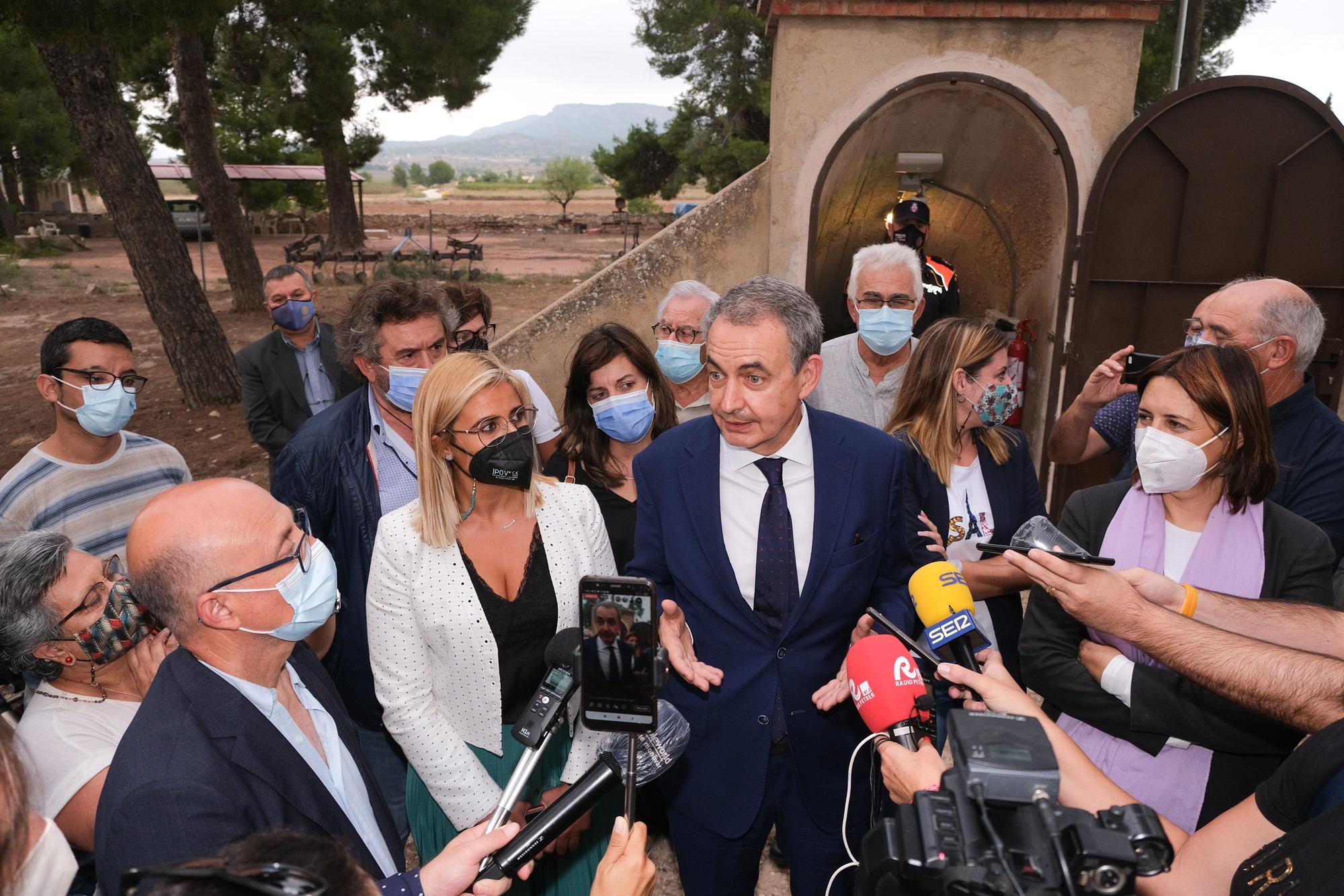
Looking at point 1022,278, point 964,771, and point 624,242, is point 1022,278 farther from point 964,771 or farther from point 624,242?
point 624,242

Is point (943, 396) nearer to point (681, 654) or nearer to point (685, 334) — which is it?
point (685, 334)

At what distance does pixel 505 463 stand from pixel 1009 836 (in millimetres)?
1749

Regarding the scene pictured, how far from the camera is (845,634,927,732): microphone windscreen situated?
75.0 inches

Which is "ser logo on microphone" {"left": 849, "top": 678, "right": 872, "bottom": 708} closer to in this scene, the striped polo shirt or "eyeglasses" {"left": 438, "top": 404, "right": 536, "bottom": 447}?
"eyeglasses" {"left": 438, "top": 404, "right": 536, "bottom": 447}

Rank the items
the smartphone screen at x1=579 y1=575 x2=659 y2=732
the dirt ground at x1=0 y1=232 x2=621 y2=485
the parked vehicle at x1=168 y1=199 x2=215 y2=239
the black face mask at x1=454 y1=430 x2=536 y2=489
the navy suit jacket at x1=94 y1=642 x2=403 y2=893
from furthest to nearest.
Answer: the parked vehicle at x1=168 y1=199 x2=215 y2=239, the dirt ground at x1=0 y1=232 x2=621 y2=485, the black face mask at x1=454 y1=430 x2=536 y2=489, the smartphone screen at x1=579 y1=575 x2=659 y2=732, the navy suit jacket at x1=94 y1=642 x2=403 y2=893

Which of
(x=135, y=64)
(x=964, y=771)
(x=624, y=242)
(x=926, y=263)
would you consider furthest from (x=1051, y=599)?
(x=624, y=242)

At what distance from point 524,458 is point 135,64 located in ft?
57.8

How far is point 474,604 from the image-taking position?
8.27ft

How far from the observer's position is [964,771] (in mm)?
1406

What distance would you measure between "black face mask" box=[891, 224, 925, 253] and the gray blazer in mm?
4115

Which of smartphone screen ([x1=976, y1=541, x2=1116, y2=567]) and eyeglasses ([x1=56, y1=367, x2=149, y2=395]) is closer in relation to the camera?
smartphone screen ([x1=976, y1=541, x2=1116, y2=567])

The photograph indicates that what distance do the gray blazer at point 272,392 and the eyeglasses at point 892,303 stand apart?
3173 mm

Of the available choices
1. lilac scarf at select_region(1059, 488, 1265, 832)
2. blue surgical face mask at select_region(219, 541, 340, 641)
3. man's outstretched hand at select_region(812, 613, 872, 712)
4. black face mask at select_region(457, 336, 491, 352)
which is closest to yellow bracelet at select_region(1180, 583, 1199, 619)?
lilac scarf at select_region(1059, 488, 1265, 832)

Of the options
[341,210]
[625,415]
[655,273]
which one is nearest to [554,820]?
[625,415]
